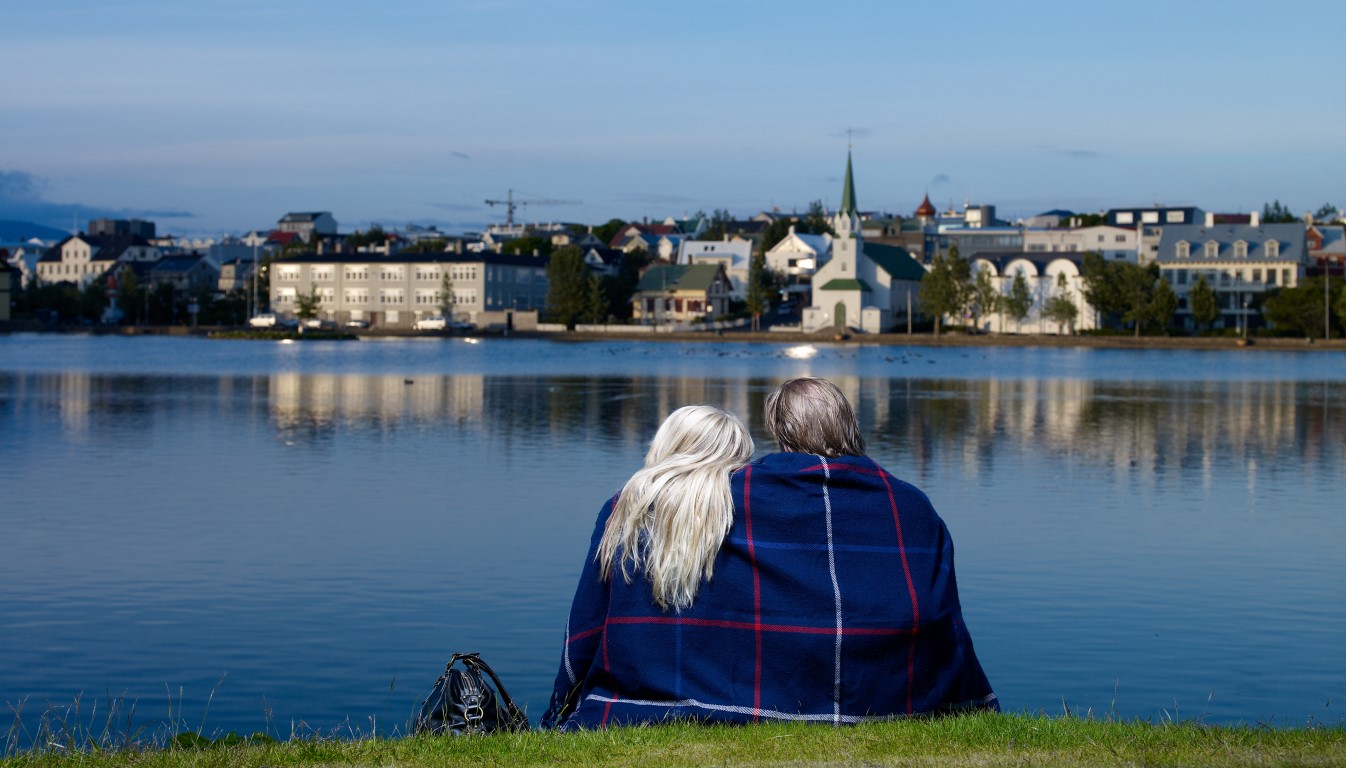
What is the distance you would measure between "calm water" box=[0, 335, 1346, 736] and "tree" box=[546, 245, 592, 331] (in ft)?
275

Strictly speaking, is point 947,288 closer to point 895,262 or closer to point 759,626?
point 895,262

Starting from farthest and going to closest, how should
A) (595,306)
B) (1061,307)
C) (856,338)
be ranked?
1. (595,306)
2. (856,338)
3. (1061,307)

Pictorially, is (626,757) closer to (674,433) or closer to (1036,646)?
(674,433)

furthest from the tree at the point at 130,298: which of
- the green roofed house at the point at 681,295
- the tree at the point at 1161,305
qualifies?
the tree at the point at 1161,305

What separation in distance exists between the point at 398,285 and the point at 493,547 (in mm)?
121144

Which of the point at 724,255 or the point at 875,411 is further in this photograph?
the point at 724,255

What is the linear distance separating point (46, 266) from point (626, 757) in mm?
191023

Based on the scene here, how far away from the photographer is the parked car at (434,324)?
127m

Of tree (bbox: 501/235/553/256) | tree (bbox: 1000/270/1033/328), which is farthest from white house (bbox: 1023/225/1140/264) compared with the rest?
tree (bbox: 501/235/553/256)

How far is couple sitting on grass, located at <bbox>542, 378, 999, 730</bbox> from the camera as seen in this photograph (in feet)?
18.5

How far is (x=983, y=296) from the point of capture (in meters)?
112

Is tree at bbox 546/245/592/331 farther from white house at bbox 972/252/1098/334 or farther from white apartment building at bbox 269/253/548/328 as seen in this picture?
white house at bbox 972/252/1098/334

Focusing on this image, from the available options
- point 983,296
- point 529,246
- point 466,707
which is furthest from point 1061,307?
point 466,707

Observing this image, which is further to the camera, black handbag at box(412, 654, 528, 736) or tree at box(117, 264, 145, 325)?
tree at box(117, 264, 145, 325)
